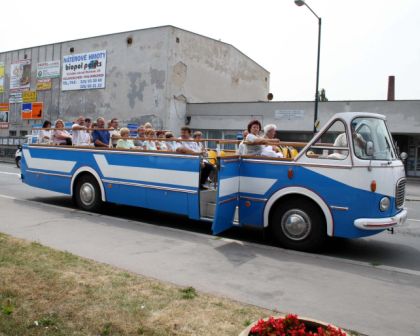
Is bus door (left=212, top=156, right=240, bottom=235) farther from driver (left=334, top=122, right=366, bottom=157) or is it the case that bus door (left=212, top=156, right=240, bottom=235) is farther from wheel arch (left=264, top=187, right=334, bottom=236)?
driver (left=334, top=122, right=366, bottom=157)

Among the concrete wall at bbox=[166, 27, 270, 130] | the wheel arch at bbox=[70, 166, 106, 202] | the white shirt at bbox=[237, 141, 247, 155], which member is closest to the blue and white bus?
the white shirt at bbox=[237, 141, 247, 155]

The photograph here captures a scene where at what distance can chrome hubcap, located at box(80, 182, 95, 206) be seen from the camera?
991 centimetres

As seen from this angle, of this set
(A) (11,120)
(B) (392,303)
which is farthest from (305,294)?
(A) (11,120)

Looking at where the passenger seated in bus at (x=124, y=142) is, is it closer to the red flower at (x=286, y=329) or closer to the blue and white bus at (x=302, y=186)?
the blue and white bus at (x=302, y=186)

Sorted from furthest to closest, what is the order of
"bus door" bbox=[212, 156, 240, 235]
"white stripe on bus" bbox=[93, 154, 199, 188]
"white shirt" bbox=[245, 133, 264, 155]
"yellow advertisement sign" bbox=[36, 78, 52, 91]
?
"yellow advertisement sign" bbox=[36, 78, 52, 91]
"white stripe on bus" bbox=[93, 154, 199, 188]
"white shirt" bbox=[245, 133, 264, 155]
"bus door" bbox=[212, 156, 240, 235]

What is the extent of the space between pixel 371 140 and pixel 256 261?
8.55ft

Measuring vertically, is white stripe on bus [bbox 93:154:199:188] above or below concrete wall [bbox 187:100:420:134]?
below

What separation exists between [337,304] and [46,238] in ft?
15.5

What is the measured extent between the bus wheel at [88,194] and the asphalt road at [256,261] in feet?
0.94

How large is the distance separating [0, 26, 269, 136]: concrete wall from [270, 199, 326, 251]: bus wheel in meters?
24.7

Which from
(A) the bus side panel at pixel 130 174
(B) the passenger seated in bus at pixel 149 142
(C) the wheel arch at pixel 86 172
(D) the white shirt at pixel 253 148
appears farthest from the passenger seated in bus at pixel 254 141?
(C) the wheel arch at pixel 86 172

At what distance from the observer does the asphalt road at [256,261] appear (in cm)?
467

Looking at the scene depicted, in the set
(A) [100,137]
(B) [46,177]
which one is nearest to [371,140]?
(A) [100,137]

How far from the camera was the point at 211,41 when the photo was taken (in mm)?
34906
